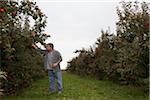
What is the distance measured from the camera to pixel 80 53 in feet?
105

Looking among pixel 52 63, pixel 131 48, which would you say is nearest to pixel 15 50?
pixel 52 63

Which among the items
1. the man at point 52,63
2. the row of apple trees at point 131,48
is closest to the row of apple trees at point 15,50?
the man at point 52,63

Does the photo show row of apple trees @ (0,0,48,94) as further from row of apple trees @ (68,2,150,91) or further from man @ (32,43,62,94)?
row of apple trees @ (68,2,150,91)

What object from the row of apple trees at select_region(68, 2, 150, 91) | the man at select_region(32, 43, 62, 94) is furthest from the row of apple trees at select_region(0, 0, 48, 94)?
the row of apple trees at select_region(68, 2, 150, 91)

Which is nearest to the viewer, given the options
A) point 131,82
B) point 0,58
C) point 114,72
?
point 0,58

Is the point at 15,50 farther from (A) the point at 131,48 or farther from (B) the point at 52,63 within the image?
(A) the point at 131,48

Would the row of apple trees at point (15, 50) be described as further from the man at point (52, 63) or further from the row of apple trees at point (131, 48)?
the row of apple trees at point (131, 48)

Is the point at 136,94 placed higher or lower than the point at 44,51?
lower

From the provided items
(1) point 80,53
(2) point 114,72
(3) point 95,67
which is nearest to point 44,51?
(2) point 114,72

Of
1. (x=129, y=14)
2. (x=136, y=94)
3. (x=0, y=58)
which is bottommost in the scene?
(x=136, y=94)

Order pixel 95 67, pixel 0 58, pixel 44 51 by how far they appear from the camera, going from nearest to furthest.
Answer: pixel 0 58 → pixel 44 51 → pixel 95 67

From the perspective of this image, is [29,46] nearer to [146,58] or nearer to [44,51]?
[44,51]

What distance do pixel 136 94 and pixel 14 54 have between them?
4712 mm

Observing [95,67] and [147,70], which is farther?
[95,67]
